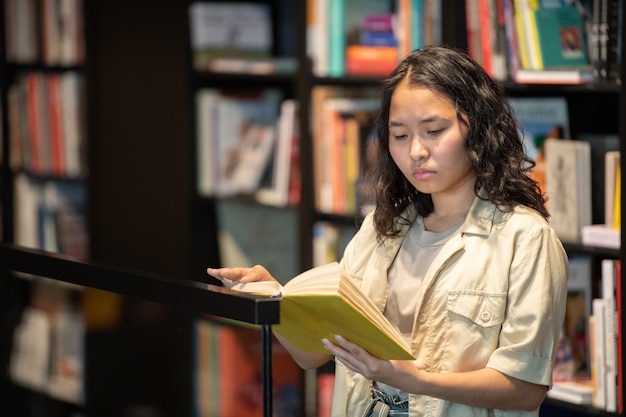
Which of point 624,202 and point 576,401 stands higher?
point 624,202

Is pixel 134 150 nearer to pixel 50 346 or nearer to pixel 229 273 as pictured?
pixel 50 346

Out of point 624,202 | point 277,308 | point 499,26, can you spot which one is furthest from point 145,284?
point 499,26

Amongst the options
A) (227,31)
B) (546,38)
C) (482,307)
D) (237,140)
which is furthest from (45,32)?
(482,307)

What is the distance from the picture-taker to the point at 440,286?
5.47 ft

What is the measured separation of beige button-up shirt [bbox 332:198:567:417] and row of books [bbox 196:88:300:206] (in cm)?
182

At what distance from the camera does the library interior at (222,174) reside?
229 cm

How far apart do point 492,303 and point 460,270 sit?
7 cm

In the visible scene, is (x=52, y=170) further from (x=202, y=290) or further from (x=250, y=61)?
(x=202, y=290)

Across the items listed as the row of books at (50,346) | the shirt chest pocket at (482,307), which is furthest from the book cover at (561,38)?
the row of books at (50,346)

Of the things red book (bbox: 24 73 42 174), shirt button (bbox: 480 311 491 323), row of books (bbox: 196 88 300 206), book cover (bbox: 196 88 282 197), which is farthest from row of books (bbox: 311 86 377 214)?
red book (bbox: 24 73 42 174)

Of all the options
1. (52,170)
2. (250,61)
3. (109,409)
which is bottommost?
(109,409)

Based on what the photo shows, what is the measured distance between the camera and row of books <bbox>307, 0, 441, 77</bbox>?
2951 mm

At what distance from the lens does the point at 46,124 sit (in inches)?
169

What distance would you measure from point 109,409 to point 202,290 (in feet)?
5.01
